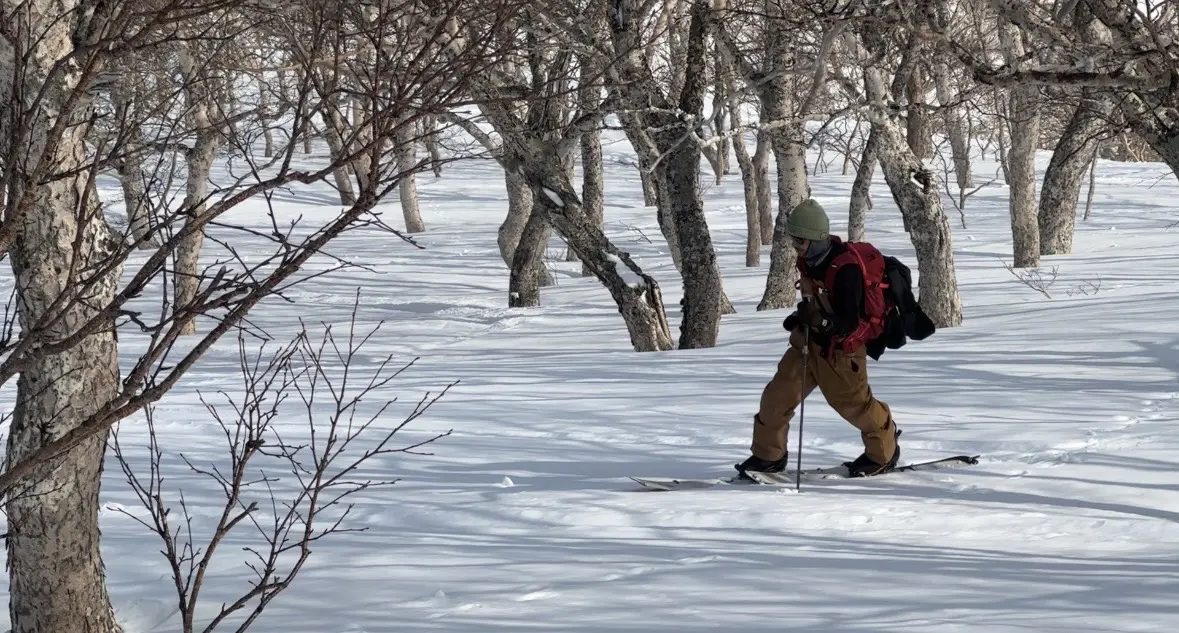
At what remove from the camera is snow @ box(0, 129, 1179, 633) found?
463 centimetres

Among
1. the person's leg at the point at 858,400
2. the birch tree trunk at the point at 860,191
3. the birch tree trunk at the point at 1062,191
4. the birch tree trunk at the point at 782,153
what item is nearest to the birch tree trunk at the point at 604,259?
the birch tree trunk at the point at 782,153

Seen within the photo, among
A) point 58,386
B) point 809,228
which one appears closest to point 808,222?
point 809,228

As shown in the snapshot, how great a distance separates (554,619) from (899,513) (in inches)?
78.7

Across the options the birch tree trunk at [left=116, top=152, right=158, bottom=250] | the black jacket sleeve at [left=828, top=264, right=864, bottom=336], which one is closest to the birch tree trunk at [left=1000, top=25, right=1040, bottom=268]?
the black jacket sleeve at [left=828, top=264, right=864, bottom=336]

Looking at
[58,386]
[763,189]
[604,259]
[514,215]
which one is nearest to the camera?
[58,386]

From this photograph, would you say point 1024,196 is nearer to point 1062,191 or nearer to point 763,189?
point 1062,191

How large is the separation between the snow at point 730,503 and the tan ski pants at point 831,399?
26 cm

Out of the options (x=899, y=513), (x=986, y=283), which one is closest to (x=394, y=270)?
(x=986, y=283)

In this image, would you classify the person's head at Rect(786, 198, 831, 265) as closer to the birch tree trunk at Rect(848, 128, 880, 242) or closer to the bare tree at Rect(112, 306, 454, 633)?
the bare tree at Rect(112, 306, 454, 633)

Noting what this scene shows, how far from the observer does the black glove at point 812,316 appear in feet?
20.7

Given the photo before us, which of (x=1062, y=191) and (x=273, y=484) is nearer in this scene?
(x=273, y=484)

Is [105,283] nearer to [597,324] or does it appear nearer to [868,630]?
[868,630]

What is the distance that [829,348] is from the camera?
644 centimetres

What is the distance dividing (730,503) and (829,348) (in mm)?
985
